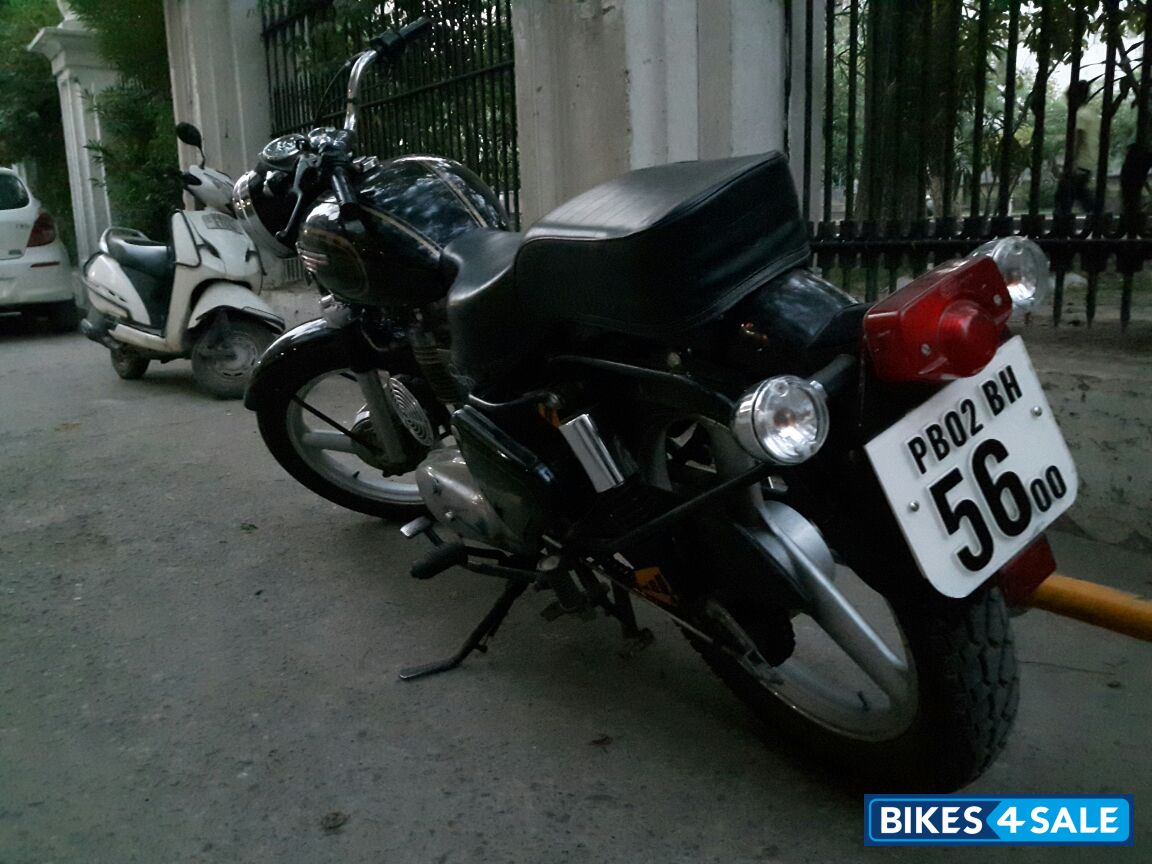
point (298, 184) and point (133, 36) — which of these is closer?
point (298, 184)

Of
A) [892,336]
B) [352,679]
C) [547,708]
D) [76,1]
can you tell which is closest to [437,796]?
[547,708]

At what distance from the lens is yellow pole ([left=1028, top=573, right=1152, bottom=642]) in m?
2.69

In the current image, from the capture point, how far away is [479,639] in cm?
262

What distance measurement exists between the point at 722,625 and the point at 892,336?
0.74m

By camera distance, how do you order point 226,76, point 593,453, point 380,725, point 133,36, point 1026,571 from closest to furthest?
point 1026,571 < point 593,453 < point 380,725 < point 226,76 < point 133,36

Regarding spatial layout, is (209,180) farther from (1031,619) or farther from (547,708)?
(1031,619)

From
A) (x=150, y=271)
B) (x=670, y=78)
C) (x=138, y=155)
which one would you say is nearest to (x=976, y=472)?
(x=670, y=78)

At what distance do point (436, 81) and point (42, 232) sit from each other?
16.8 ft

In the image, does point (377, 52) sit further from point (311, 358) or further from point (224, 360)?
point (224, 360)

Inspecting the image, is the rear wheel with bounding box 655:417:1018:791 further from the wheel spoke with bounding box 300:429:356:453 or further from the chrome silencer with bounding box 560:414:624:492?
the wheel spoke with bounding box 300:429:356:453

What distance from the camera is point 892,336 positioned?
1570 millimetres

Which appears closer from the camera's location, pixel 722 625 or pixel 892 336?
pixel 892 336

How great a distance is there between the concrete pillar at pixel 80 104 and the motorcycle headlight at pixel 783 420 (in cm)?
1196

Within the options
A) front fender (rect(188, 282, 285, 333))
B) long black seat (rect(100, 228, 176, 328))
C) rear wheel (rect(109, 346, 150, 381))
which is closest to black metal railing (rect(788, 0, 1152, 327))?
front fender (rect(188, 282, 285, 333))
